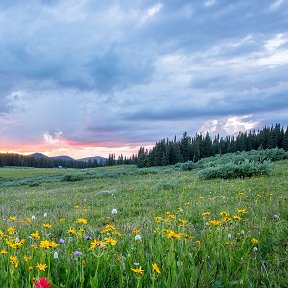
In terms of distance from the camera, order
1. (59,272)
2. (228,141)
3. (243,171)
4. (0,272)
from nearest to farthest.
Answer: (0,272) → (59,272) → (243,171) → (228,141)

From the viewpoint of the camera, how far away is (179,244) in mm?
4000

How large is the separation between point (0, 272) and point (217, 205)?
656 centimetres

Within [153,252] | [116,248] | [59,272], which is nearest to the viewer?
[59,272]

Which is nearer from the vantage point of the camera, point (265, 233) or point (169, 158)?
point (265, 233)

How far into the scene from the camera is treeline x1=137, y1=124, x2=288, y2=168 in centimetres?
10581

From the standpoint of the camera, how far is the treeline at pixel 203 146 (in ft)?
347

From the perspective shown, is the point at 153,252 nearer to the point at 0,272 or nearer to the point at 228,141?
the point at 0,272

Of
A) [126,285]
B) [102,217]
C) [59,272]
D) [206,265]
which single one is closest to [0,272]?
[59,272]

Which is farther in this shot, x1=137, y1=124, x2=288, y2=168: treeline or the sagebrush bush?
x1=137, y1=124, x2=288, y2=168: treeline

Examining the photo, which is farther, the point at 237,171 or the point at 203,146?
the point at 203,146

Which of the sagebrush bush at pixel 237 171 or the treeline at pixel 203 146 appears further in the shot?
the treeline at pixel 203 146

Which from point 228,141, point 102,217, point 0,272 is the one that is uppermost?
point 228,141

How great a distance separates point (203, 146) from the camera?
12038 centimetres

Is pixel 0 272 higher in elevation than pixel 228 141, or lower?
lower
